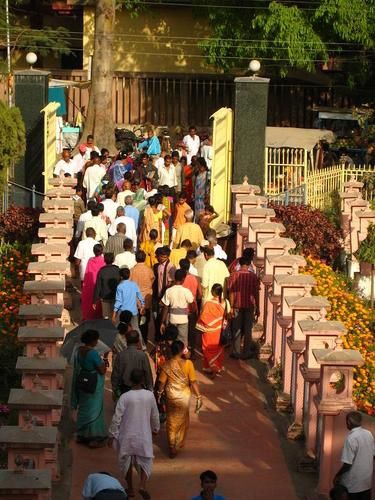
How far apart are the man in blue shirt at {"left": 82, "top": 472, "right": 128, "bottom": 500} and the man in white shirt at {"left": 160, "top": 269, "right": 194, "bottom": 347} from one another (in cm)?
605

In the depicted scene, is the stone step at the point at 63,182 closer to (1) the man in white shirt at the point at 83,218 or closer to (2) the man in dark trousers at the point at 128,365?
(1) the man in white shirt at the point at 83,218

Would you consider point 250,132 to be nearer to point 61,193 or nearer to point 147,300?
point 61,193

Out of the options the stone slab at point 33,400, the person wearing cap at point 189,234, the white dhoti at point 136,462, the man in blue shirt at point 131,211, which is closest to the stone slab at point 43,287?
the stone slab at point 33,400

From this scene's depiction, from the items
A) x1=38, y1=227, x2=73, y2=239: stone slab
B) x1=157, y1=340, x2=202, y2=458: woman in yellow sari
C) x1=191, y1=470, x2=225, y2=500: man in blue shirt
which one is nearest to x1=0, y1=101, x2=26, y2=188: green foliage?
x1=38, y1=227, x2=73, y2=239: stone slab

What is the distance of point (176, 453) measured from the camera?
52.9 feet

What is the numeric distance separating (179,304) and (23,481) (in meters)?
6.14

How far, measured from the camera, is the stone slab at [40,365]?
49.8 ft

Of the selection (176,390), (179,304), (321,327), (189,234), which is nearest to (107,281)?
(179,304)

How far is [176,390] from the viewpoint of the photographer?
15.9 metres

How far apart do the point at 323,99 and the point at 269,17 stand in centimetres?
299

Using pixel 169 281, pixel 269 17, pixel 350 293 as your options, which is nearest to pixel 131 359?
pixel 169 281

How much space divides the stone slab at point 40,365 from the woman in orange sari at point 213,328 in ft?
11.3

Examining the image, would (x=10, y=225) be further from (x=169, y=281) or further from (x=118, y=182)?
(x=169, y=281)

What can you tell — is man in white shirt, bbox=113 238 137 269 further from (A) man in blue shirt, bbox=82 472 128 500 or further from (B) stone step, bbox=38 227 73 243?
(A) man in blue shirt, bbox=82 472 128 500
